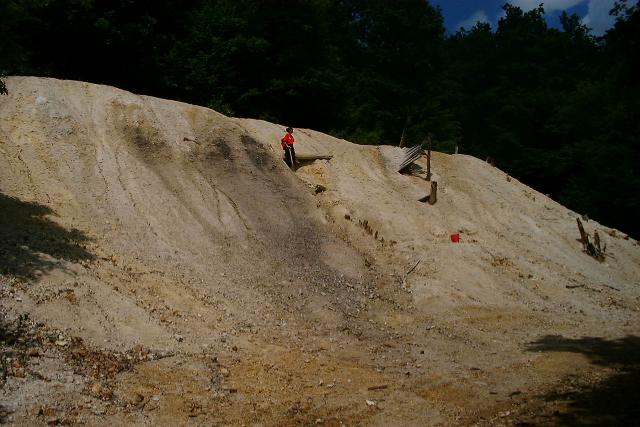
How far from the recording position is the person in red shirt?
19953mm

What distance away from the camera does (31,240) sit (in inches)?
484

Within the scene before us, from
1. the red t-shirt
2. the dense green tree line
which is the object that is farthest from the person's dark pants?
the dense green tree line

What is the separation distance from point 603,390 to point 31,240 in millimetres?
11153

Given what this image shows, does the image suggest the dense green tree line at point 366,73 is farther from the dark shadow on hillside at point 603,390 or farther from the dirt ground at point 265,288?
the dark shadow on hillside at point 603,390

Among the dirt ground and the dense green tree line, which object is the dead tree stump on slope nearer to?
the dirt ground

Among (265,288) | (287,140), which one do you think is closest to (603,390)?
(265,288)

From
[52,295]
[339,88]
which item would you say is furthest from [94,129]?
[339,88]

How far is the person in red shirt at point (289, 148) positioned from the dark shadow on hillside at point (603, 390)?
9.61 m

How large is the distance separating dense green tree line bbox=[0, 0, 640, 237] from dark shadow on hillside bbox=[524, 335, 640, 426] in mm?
5792

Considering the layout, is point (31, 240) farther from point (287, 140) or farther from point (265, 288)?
point (287, 140)

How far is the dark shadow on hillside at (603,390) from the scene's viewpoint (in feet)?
30.7

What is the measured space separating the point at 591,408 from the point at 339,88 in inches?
946

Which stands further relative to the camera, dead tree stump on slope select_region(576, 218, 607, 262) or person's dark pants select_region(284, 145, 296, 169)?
dead tree stump on slope select_region(576, 218, 607, 262)

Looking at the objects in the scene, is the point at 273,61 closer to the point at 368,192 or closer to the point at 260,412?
the point at 368,192
